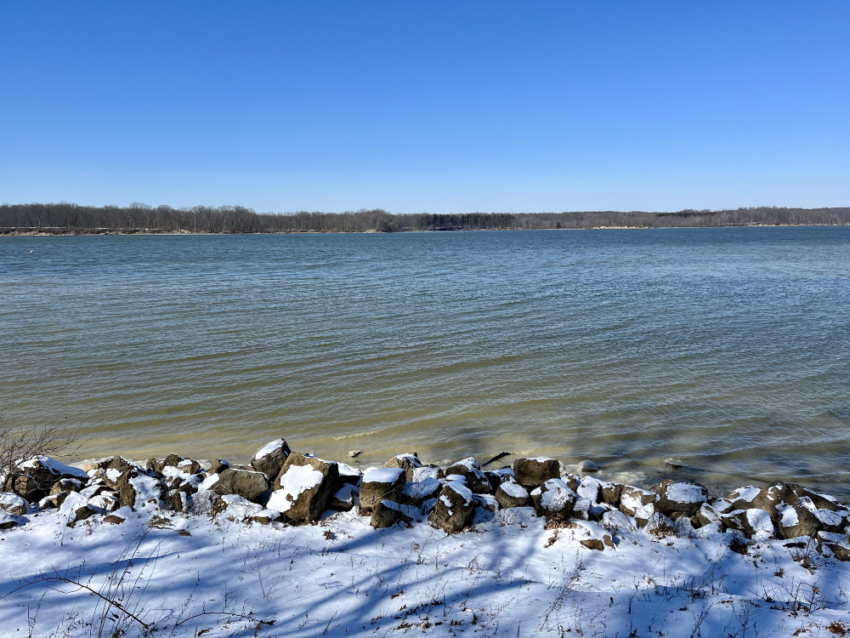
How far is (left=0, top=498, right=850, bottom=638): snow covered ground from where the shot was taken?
408 centimetres

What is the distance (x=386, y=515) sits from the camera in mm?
5941

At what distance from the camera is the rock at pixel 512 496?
6445mm

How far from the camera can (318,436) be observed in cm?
949

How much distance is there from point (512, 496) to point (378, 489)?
1681 millimetres

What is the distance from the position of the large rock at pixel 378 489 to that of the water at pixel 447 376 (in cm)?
247

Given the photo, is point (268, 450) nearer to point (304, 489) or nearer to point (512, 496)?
point (304, 489)

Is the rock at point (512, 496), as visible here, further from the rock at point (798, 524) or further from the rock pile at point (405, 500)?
the rock at point (798, 524)

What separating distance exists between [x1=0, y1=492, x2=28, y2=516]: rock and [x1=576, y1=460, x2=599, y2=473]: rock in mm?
7334

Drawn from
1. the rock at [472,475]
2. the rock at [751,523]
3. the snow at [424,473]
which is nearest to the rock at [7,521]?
the snow at [424,473]

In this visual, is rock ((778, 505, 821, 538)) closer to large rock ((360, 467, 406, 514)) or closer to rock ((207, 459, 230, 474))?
large rock ((360, 467, 406, 514))

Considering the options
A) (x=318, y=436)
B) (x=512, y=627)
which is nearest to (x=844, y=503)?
(x=512, y=627)

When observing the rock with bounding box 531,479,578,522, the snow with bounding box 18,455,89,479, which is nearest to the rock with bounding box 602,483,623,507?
the rock with bounding box 531,479,578,522

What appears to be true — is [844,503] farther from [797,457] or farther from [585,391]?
[585,391]

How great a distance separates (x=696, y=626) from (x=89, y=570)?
5.29m
